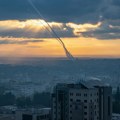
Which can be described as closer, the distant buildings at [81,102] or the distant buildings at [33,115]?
the distant buildings at [81,102]

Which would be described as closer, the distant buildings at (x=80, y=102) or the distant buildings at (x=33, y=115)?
the distant buildings at (x=80, y=102)

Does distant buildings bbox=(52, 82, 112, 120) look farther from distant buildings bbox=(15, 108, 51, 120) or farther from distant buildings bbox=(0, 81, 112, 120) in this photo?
distant buildings bbox=(15, 108, 51, 120)

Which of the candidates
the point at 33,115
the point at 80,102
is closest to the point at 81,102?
the point at 80,102

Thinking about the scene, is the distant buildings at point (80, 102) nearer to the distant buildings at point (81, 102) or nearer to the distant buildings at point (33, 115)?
the distant buildings at point (81, 102)

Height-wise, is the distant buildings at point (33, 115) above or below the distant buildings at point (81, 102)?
below

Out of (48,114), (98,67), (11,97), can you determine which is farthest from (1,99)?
(48,114)

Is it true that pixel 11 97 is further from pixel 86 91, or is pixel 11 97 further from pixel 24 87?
pixel 86 91

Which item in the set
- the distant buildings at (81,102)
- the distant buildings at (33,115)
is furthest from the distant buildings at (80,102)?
the distant buildings at (33,115)

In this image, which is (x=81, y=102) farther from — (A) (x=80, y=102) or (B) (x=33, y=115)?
(B) (x=33, y=115)

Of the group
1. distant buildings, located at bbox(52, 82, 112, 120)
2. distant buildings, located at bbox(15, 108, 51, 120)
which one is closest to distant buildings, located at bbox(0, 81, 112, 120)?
distant buildings, located at bbox(52, 82, 112, 120)
